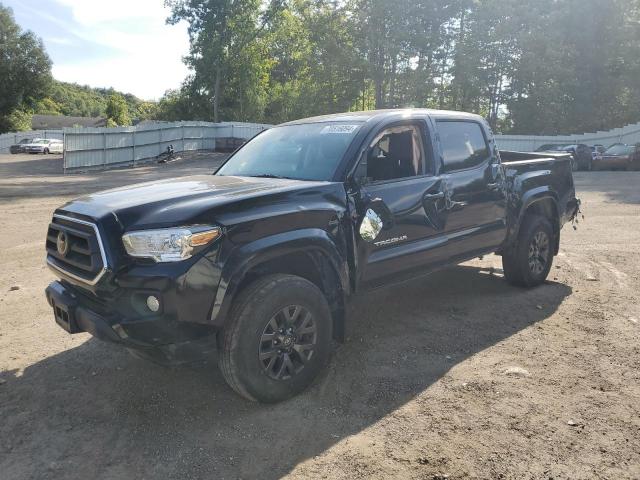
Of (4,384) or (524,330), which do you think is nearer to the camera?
(4,384)

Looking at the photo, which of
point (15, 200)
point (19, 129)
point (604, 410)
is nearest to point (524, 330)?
point (604, 410)

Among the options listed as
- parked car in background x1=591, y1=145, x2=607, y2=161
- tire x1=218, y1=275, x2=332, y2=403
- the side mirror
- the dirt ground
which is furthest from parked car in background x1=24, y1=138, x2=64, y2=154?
tire x1=218, y1=275, x2=332, y2=403

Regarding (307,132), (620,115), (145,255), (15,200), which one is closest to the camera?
(145,255)

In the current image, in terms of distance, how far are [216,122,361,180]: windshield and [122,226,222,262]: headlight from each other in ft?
4.00

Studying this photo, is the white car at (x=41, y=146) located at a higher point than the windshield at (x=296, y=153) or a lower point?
higher

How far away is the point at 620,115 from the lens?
142 feet

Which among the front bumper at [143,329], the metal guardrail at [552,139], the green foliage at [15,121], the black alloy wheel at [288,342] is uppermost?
the green foliage at [15,121]

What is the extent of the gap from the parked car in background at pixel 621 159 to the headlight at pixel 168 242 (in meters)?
26.8

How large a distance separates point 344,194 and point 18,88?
6117 cm

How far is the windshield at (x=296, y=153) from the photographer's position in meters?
4.06

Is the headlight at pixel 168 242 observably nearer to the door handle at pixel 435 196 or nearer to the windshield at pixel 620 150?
the door handle at pixel 435 196

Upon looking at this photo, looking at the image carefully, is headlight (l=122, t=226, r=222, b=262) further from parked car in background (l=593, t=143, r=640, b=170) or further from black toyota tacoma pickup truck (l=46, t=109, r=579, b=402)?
parked car in background (l=593, t=143, r=640, b=170)

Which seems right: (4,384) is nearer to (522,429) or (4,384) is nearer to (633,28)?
(522,429)

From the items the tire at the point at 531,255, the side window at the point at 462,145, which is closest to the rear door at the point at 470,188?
the side window at the point at 462,145
